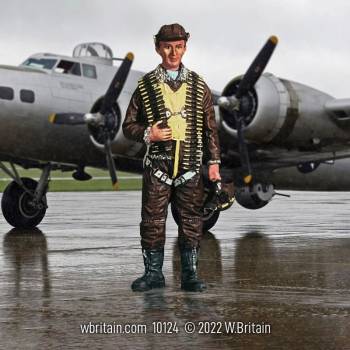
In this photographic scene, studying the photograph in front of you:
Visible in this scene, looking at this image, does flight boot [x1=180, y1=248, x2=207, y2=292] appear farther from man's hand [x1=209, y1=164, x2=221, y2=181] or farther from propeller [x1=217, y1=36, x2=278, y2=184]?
propeller [x1=217, y1=36, x2=278, y2=184]

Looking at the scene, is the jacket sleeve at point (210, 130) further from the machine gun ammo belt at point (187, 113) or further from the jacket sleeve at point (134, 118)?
the jacket sleeve at point (134, 118)

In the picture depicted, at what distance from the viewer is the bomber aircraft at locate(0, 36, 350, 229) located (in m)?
17.5

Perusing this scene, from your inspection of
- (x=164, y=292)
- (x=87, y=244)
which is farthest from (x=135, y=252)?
(x=164, y=292)

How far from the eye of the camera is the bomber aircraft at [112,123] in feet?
57.5

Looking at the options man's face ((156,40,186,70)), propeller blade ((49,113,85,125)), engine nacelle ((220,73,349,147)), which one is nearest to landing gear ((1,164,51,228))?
propeller blade ((49,113,85,125))

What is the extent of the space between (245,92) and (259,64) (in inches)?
26.2

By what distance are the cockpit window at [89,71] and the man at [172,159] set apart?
36.1 feet

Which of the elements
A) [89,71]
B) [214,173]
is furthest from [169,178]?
[89,71]

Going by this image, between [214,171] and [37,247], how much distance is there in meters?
6.66

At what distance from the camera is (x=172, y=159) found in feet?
27.2

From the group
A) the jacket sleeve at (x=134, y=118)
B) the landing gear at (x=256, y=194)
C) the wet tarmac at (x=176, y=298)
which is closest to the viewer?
the wet tarmac at (x=176, y=298)

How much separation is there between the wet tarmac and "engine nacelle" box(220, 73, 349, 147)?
271cm

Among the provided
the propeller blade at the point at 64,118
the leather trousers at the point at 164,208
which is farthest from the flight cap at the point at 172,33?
the propeller blade at the point at 64,118

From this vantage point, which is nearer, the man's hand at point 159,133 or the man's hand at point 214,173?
the man's hand at point 159,133
